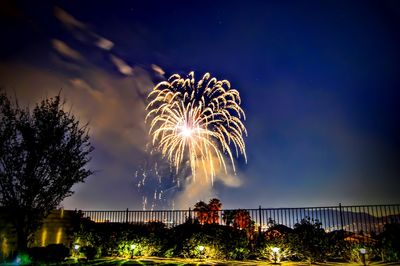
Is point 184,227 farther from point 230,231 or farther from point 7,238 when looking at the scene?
point 7,238

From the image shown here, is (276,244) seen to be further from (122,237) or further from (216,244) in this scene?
(122,237)

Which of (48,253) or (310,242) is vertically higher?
(310,242)

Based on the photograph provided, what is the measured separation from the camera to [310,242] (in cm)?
1472

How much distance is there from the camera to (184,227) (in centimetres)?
1805

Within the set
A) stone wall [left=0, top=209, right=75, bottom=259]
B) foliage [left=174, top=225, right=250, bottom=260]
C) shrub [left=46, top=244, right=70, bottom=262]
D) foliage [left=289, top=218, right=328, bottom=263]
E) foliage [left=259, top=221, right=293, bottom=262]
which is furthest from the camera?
foliage [left=174, top=225, right=250, bottom=260]

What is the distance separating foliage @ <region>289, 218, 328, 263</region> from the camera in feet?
47.8

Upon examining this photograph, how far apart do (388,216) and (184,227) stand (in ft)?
32.8

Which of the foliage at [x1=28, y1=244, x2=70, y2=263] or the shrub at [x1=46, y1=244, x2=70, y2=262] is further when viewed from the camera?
the shrub at [x1=46, y1=244, x2=70, y2=262]

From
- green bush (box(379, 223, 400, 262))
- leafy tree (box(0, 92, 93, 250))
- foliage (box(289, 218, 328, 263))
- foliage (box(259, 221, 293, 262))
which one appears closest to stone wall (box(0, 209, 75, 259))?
leafy tree (box(0, 92, 93, 250))

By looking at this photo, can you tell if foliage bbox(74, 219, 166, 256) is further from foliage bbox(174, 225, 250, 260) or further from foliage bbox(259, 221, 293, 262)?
foliage bbox(259, 221, 293, 262)

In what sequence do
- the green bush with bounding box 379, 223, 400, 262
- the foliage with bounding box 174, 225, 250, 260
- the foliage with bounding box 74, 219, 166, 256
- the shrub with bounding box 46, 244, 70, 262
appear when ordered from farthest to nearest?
the foliage with bounding box 74, 219, 166, 256, the foliage with bounding box 174, 225, 250, 260, the shrub with bounding box 46, 244, 70, 262, the green bush with bounding box 379, 223, 400, 262

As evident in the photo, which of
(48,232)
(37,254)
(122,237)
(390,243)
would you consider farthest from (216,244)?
(48,232)

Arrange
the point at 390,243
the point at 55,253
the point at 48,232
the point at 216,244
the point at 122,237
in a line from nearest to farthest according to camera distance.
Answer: the point at 390,243 → the point at 55,253 → the point at 216,244 → the point at 48,232 → the point at 122,237

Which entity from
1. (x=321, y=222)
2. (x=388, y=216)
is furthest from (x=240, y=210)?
(x=388, y=216)
